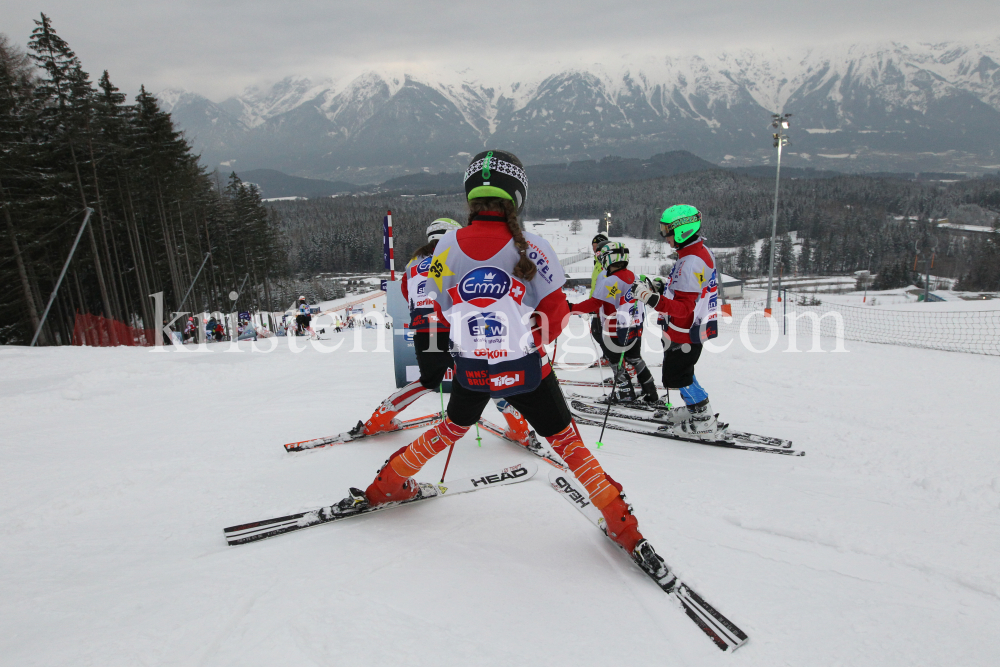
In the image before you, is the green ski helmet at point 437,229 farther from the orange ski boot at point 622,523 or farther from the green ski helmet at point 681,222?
the orange ski boot at point 622,523

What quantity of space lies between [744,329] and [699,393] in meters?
10.3

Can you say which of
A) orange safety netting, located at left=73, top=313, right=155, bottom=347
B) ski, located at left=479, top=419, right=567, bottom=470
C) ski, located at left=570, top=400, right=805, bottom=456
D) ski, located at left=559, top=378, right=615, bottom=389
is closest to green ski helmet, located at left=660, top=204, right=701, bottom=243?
ski, located at left=570, top=400, right=805, bottom=456

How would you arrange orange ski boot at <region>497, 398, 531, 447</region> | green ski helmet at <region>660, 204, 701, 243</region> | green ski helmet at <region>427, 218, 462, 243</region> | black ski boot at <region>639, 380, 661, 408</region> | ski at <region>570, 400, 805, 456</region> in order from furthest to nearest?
black ski boot at <region>639, 380, 661, 408</region> < green ski helmet at <region>427, 218, 462, 243</region> < green ski helmet at <region>660, 204, 701, 243</region> < ski at <region>570, 400, 805, 456</region> < orange ski boot at <region>497, 398, 531, 447</region>

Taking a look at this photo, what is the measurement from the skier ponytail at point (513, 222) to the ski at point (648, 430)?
301 cm

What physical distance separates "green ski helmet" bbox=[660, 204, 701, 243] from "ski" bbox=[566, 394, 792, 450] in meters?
1.93

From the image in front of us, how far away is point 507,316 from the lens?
2383mm

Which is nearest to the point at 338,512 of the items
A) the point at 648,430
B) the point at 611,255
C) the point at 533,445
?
the point at 533,445

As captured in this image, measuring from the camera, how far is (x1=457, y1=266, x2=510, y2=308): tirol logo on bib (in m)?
2.36

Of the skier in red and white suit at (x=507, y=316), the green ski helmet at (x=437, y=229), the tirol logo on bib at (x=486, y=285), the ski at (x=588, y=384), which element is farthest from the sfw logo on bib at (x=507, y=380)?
the ski at (x=588, y=384)

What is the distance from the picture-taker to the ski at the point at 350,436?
395cm

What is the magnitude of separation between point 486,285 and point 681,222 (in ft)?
9.30

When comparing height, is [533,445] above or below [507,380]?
below

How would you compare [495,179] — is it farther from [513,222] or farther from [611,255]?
[611,255]

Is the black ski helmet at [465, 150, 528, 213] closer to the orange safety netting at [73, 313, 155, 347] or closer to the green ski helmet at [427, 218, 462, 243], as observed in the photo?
the green ski helmet at [427, 218, 462, 243]
